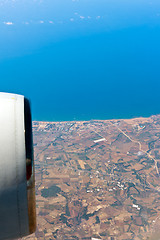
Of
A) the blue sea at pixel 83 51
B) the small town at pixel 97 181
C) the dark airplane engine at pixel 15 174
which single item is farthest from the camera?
the blue sea at pixel 83 51

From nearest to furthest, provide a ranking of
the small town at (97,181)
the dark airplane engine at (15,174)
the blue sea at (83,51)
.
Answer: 1. the dark airplane engine at (15,174)
2. the small town at (97,181)
3. the blue sea at (83,51)

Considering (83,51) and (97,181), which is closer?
(97,181)

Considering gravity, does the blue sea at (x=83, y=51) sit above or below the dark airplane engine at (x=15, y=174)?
above

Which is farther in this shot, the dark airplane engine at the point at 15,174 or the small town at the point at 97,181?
the small town at the point at 97,181

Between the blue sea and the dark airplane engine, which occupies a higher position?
the blue sea

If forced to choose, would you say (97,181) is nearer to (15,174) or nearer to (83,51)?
(15,174)

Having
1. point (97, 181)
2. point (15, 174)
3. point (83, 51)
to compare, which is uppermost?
point (83, 51)

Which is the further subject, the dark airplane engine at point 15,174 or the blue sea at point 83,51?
the blue sea at point 83,51

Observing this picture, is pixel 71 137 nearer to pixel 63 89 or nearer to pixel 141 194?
pixel 141 194

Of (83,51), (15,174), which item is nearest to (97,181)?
(15,174)

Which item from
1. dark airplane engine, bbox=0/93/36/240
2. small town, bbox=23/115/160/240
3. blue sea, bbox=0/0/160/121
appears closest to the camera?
dark airplane engine, bbox=0/93/36/240
